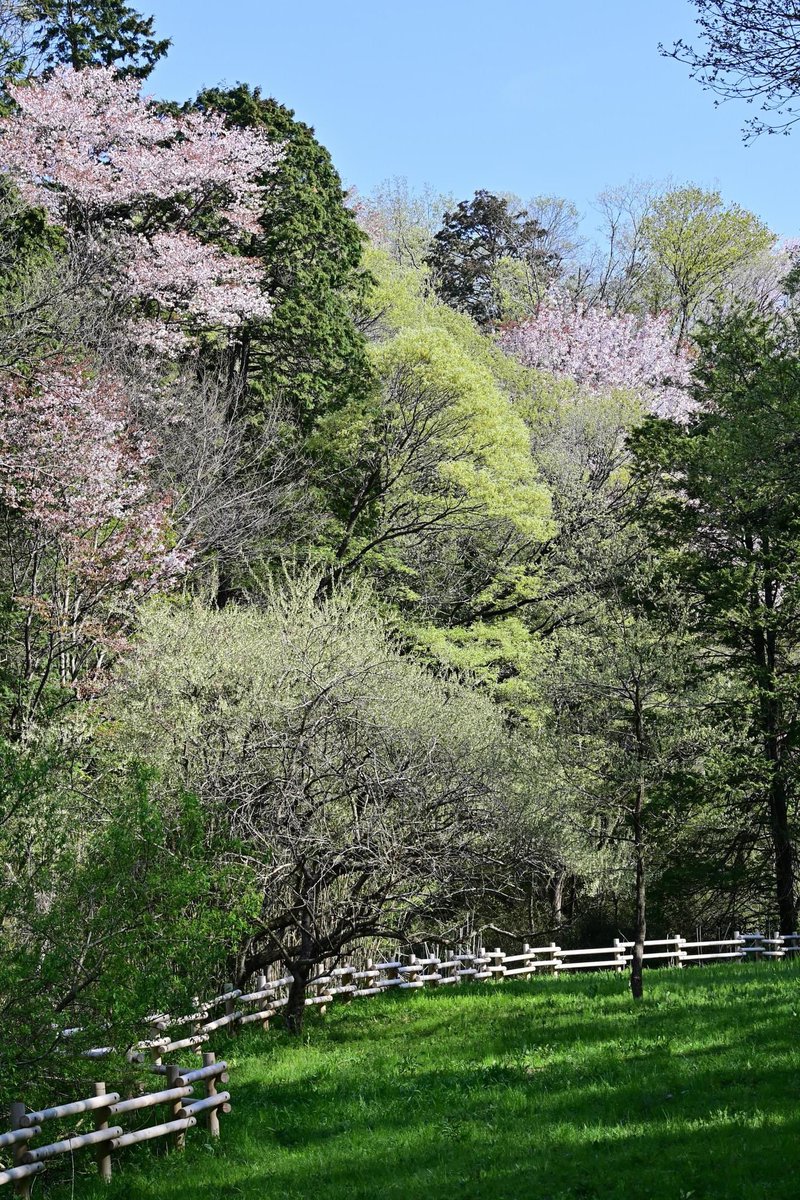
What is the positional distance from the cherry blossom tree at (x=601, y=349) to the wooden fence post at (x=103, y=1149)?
27.5 m

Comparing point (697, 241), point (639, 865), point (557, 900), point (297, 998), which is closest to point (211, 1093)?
point (297, 998)

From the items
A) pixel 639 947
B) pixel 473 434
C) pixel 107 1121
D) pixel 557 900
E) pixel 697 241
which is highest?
pixel 697 241

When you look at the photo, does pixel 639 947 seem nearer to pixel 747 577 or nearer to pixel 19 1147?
pixel 747 577

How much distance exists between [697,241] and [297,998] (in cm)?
3273

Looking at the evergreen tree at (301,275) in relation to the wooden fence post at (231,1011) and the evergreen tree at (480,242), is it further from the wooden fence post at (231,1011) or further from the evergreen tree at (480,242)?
the evergreen tree at (480,242)

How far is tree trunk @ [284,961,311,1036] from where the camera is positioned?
11.9m

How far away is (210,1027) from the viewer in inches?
435

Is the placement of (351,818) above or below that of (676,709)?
below

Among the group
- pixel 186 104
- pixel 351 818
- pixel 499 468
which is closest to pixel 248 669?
pixel 351 818

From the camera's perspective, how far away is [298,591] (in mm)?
16172

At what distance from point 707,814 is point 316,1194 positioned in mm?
13423

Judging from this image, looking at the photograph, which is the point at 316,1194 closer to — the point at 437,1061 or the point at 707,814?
the point at 437,1061

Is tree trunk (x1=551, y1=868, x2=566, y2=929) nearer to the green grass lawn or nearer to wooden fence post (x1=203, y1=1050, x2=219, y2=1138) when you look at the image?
the green grass lawn

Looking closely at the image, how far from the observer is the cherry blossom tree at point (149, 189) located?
2036 centimetres
